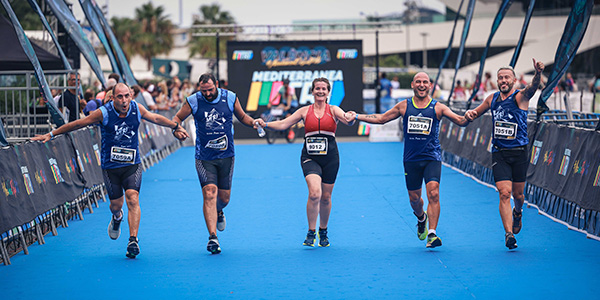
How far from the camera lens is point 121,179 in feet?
29.4

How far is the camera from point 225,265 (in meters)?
Answer: 8.34

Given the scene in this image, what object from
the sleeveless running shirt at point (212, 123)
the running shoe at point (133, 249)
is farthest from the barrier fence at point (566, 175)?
the running shoe at point (133, 249)

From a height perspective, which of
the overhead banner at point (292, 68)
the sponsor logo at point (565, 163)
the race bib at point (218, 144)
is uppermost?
the overhead banner at point (292, 68)

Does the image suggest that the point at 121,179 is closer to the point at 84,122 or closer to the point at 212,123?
the point at 84,122

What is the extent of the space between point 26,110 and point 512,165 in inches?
499

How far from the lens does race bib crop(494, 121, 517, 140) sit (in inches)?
358

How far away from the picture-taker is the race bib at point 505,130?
29.8 ft

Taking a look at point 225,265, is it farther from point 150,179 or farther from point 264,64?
point 264,64

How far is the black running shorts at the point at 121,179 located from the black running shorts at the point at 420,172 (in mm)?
3084

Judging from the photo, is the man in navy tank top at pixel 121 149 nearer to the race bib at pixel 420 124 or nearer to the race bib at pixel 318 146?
the race bib at pixel 318 146

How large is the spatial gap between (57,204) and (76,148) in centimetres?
174

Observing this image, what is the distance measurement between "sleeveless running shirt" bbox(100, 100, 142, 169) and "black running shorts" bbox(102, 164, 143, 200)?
0.21 ft

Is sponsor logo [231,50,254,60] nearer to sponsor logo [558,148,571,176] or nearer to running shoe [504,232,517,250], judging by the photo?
sponsor logo [558,148,571,176]

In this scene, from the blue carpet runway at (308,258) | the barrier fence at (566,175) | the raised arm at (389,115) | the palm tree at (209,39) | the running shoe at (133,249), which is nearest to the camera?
the blue carpet runway at (308,258)
